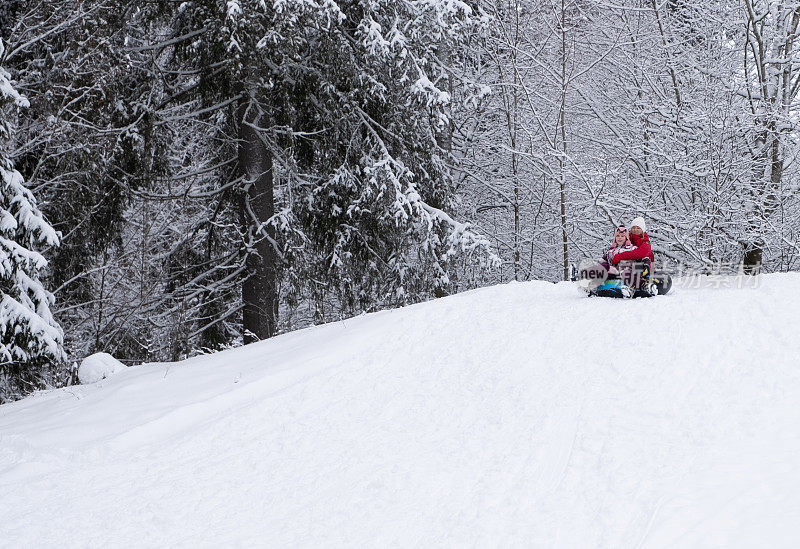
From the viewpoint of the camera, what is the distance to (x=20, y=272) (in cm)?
824

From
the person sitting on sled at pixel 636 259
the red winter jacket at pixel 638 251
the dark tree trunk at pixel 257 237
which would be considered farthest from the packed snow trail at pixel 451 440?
the dark tree trunk at pixel 257 237

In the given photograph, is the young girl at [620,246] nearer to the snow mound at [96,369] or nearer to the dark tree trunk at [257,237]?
the dark tree trunk at [257,237]

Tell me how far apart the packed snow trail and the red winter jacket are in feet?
3.75

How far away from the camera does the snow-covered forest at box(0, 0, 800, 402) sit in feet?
30.3

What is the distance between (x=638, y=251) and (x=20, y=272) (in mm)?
7610

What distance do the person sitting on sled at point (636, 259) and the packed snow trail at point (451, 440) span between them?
90cm

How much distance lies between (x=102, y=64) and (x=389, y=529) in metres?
8.03

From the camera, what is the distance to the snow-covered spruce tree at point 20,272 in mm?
8062

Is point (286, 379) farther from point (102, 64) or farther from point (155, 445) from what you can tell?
point (102, 64)

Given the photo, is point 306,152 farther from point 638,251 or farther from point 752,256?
point 752,256

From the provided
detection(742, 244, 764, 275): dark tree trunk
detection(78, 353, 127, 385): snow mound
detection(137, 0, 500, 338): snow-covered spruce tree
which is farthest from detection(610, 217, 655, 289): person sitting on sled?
detection(78, 353, 127, 385): snow mound

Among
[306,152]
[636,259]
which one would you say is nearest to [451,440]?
[636,259]

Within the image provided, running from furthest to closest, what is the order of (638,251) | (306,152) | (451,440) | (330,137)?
(306,152) → (330,137) → (638,251) → (451,440)

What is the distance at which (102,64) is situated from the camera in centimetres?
927
